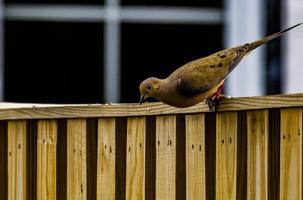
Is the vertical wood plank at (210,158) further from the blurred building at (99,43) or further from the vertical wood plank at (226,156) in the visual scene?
the blurred building at (99,43)

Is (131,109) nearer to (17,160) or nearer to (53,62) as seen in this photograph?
(17,160)

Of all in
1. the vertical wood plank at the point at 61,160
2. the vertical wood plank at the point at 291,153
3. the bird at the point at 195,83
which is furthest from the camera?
the bird at the point at 195,83

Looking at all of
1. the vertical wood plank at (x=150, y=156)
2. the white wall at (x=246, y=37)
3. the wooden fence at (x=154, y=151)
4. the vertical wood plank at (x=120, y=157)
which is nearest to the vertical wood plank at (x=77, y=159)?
the wooden fence at (x=154, y=151)

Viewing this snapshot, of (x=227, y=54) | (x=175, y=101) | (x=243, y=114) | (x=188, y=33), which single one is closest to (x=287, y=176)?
(x=243, y=114)

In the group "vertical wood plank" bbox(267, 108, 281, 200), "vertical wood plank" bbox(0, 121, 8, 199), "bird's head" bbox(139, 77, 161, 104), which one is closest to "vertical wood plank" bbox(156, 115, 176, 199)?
"vertical wood plank" bbox(267, 108, 281, 200)

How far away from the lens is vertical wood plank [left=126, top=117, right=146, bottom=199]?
417 cm

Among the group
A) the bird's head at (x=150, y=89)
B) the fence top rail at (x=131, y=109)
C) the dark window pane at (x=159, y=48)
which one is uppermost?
the dark window pane at (x=159, y=48)

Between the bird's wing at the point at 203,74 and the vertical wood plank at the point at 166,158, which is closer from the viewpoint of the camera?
the vertical wood plank at the point at 166,158

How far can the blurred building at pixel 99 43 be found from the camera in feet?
28.4

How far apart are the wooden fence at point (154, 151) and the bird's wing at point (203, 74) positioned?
0.45 m

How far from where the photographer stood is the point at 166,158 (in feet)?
13.6

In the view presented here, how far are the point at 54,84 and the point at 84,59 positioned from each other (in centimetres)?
36

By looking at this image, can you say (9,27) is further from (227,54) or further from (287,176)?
(287,176)

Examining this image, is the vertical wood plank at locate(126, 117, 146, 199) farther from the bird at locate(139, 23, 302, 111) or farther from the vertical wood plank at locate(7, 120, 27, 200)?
the vertical wood plank at locate(7, 120, 27, 200)
